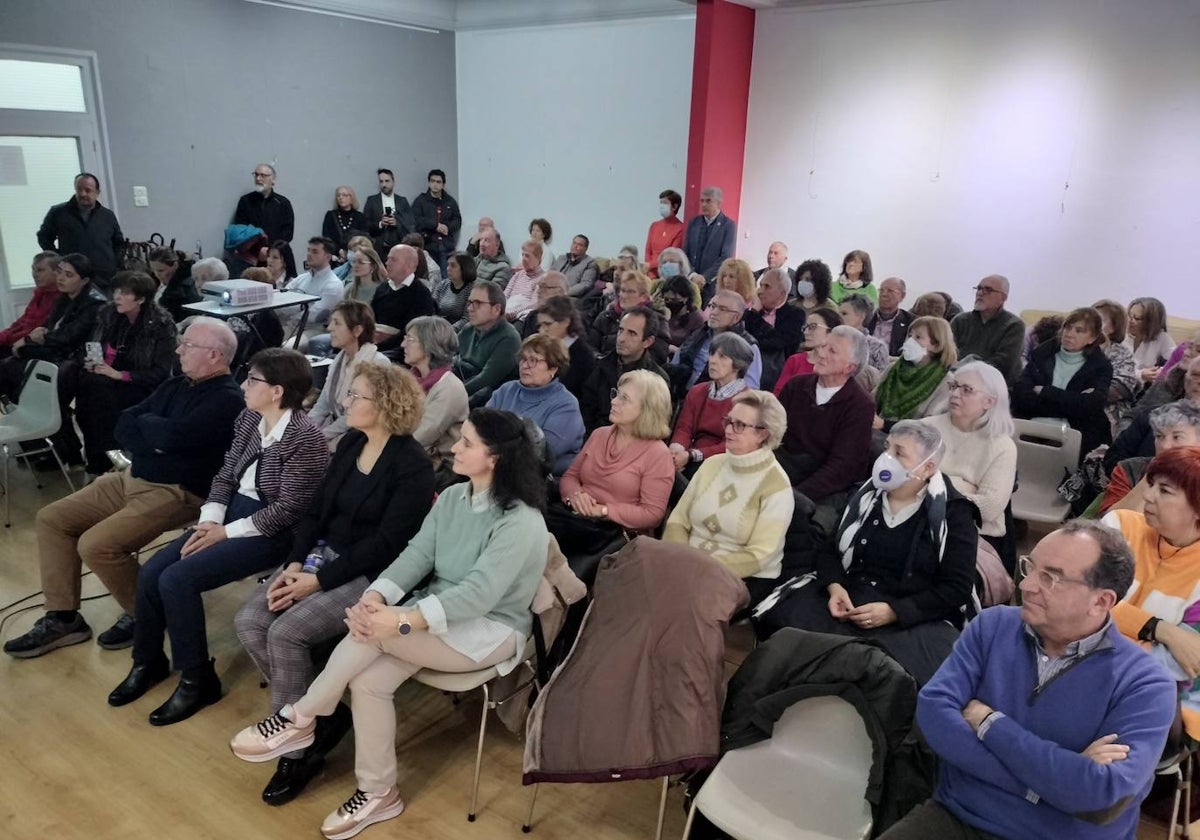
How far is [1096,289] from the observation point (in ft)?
22.7

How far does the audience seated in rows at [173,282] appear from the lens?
590cm

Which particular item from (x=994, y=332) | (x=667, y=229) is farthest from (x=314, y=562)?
(x=667, y=229)

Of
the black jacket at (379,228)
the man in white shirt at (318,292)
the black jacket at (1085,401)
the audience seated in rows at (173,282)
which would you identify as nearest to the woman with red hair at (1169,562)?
the black jacket at (1085,401)

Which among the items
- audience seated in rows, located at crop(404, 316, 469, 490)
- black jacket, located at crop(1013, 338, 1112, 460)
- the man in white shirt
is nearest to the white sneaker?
audience seated in rows, located at crop(404, 316, 469, 490)

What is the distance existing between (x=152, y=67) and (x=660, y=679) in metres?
8.29

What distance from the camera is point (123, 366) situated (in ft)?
15.4

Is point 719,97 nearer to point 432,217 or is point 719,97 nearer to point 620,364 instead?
point 432,217

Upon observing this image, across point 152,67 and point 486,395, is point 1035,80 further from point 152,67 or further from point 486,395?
point 152,67

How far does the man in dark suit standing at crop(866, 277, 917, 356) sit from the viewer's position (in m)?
5.80

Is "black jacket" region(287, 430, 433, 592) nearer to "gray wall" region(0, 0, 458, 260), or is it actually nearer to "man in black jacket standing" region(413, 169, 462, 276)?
"gray wall" region(0, 0, 458, 260)

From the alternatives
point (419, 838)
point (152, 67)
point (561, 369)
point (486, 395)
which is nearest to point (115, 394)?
point (486, 395)

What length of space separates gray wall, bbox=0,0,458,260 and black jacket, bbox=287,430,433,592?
6.59 metres

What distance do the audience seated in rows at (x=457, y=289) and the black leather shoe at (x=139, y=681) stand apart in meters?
3.41

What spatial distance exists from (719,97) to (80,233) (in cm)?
563
